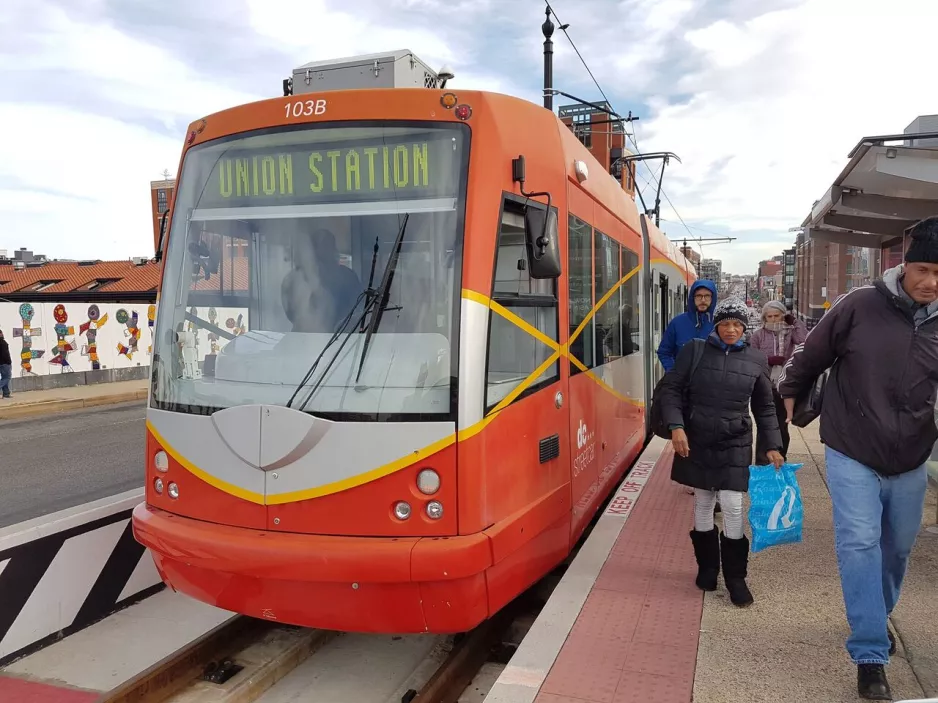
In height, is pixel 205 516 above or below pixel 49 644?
above

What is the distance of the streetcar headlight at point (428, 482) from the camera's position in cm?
344

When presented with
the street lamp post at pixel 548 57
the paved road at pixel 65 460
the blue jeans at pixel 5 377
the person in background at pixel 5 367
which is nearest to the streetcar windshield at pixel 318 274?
Answer: the paved road at pixel 65 460

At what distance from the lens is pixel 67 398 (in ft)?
54.4

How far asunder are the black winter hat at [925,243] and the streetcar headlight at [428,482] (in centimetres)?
221

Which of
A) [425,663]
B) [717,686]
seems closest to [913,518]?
[717,686]

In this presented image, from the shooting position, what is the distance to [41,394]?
1755 centimetres

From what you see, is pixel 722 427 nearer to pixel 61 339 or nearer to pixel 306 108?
pixel 306 108

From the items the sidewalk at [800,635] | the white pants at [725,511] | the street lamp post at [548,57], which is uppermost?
the street lamp post at [548,57]

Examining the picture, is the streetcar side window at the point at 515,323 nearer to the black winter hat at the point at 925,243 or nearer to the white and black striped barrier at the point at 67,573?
the black winter hat at the point at 925,243

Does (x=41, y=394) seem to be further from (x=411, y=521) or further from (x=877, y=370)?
(x=877, y=370)

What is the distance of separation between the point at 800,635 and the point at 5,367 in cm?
1775

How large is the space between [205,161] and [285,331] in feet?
3.67

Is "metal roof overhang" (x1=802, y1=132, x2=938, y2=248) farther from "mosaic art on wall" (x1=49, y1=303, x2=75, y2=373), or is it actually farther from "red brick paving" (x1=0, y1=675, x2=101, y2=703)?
"mosaic art on wall" (x1=49, y1=303, x2=75, y2=373)

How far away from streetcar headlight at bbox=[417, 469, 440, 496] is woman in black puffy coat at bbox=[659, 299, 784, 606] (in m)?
1.48
